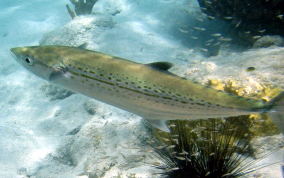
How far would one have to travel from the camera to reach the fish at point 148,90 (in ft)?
4.84

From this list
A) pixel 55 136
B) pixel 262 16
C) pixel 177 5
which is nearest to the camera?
pixel 55 136

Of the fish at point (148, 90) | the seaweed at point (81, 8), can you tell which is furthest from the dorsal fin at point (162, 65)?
the seaweed at point (81, 8)

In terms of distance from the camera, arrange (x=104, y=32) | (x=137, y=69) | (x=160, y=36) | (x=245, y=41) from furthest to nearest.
→ 1. (x=160, y=36)
2. (x=104, y=32)
3. (x=245, y=41)
4. (x=137, y=69)

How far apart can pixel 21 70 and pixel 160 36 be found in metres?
8.32

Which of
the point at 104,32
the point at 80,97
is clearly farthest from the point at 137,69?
the point at 104,32

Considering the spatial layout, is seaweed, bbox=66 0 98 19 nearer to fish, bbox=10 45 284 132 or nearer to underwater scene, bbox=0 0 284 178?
underwater scene, bbox=0 0 284 178

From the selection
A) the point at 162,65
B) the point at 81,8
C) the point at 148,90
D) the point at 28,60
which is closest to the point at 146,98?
the point at 148,90

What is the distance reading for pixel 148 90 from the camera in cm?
151

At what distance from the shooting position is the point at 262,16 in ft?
26.6

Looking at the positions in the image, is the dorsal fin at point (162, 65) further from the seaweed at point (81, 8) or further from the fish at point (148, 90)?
the seaweed at point (81, 8)

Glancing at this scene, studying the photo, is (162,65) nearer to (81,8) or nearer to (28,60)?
(28,60)

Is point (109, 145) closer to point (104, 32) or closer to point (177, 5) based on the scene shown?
point (104, 32)

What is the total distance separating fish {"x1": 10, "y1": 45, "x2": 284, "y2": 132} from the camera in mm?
1477

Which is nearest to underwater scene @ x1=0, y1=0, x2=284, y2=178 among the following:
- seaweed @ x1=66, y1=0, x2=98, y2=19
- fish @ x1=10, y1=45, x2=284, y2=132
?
fish @ x1=10, y1=45, x2=284, y2=132
